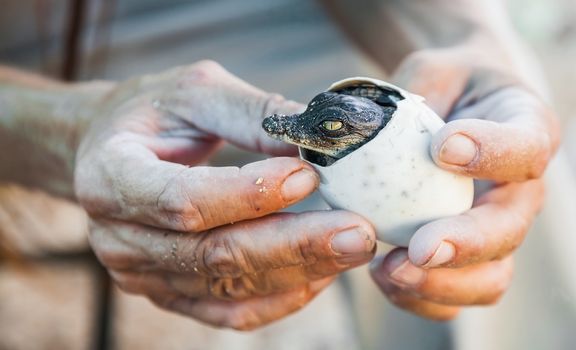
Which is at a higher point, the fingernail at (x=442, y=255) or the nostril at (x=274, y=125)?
the nostril at (x=274, y=125)

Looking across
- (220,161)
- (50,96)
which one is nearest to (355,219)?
(50,96)

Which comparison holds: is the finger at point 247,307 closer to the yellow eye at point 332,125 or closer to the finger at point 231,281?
the finger at point 231,281

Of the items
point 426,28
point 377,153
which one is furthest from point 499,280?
point 426,28

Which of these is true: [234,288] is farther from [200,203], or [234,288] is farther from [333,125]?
[333,125]

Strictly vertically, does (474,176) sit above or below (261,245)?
above

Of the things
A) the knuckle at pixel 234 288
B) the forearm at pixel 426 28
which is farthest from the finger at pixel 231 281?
the forearm at pixel 426 28

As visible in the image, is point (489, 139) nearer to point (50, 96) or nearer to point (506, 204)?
point (506, 204)
